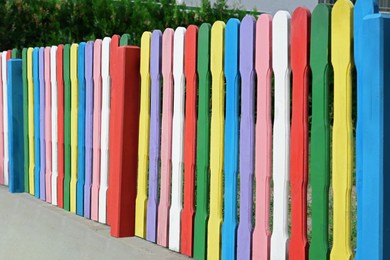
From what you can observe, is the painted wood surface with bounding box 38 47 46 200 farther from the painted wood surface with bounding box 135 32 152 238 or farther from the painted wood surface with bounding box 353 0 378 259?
the painted wood surface with bounding box 353 0 378 259

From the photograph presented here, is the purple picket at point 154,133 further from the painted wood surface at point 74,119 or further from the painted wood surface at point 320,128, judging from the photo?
the painted wood surface at point 320,128

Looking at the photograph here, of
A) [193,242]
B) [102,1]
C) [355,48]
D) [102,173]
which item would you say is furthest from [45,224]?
[102,1]

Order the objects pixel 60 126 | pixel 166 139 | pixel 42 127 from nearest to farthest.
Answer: pixel 166 139 → pixel 60 126 → pixel 42 127

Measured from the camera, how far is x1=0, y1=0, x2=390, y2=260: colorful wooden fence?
3.70m

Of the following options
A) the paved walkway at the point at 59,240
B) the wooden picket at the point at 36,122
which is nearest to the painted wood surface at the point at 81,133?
the paved walkway at the point at 59,240

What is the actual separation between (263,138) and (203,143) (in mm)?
648

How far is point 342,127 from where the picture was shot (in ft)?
12.6

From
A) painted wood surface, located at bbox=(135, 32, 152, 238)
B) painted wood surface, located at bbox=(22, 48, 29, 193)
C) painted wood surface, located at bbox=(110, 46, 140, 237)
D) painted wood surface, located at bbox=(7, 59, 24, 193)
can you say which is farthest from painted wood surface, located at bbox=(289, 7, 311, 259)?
painted wood surface, located at bbox=(7, 59, 24, 193)

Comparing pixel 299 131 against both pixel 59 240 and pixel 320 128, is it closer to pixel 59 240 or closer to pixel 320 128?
pixel 320 128

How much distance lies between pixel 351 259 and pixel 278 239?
568 millimetres

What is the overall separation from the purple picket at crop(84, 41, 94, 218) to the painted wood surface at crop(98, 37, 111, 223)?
27cm

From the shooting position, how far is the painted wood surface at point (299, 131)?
161 inches

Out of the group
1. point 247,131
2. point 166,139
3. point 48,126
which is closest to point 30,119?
point 48,126

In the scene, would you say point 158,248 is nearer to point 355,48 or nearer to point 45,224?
point 45,224
